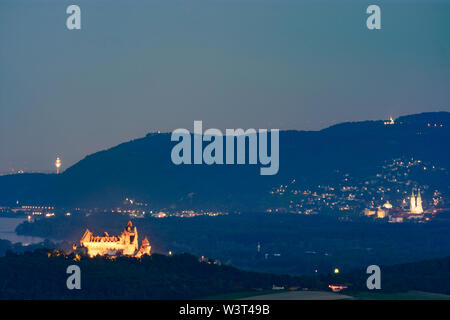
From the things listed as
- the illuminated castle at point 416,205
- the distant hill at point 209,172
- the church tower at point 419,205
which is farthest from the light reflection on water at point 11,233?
the church tower at point 419,205

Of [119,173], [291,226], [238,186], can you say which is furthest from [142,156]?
[291,226]

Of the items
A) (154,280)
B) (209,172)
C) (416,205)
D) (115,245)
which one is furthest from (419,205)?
(154,280)

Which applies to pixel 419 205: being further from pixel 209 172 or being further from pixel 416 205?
pixel 209 172

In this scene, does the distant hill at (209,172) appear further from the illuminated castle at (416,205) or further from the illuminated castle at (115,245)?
the illuminated castle at (115,245)

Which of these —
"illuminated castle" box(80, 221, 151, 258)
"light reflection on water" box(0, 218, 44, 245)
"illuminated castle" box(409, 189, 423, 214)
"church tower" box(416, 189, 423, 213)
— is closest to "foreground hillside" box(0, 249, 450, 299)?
"illuminated castle" box(80, 221, 151, 258)
